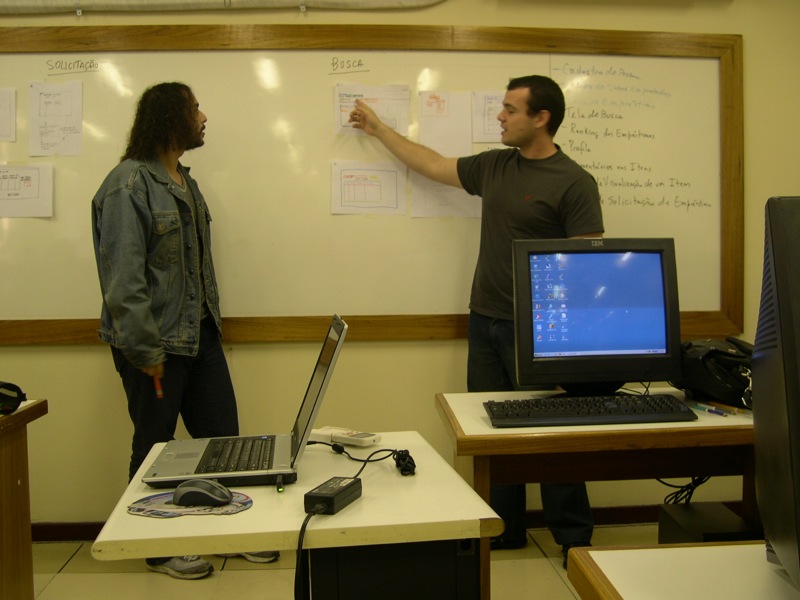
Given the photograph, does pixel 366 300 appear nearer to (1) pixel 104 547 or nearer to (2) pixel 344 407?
(2) pixel 344 407

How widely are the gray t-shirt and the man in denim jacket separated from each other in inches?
40.2

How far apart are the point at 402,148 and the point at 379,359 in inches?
34.1

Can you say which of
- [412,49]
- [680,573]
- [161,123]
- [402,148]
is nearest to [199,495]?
[680,573]

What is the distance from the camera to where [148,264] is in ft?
7.41

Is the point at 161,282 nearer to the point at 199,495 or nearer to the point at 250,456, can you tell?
the point at 250,456

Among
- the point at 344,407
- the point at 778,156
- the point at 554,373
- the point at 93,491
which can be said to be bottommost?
the point at 93,491

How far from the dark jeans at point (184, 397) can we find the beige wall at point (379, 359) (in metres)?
0.30

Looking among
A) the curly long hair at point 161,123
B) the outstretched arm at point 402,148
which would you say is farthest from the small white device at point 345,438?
the outstretched arm at point 402,148

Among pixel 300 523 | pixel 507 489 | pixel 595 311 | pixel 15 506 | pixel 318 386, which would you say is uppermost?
pixel 595 311

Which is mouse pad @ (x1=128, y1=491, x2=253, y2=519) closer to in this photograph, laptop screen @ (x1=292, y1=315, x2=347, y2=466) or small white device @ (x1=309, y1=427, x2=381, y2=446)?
laptop screen @ (x1=292, y1=315, x2=347, y2=466)

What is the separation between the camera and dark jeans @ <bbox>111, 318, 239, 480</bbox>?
7.54 feet

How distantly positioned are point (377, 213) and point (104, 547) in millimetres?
1918

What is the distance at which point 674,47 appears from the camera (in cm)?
287

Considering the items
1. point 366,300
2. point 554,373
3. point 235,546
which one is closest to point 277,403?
point 366,300
